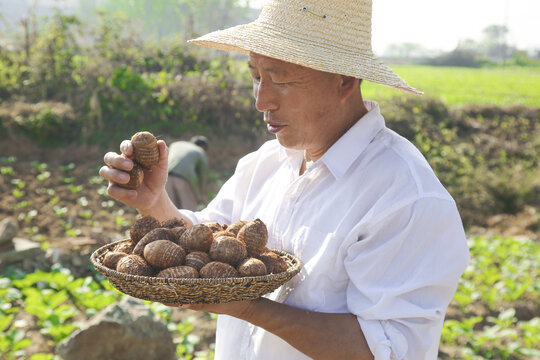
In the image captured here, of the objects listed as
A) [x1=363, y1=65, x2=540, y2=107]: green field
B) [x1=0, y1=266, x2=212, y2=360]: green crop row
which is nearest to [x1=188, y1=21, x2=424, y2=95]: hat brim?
[x1=0, y1=266, x2=212, y2=360]: green crop row

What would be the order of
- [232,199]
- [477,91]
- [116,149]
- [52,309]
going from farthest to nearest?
[477,91]
[116,149]
[52,309]
[232,199]

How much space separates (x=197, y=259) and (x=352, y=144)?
0.60 metres

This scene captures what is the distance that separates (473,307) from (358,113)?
4061 mm

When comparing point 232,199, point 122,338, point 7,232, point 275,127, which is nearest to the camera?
point 275,127

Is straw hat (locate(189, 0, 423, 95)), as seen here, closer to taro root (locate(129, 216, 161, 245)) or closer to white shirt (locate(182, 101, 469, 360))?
white shirt (locate(182, 101, 469, 360))

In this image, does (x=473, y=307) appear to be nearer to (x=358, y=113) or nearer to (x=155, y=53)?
(x=358, y=113)

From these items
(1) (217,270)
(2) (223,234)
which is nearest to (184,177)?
(2) (223,234)

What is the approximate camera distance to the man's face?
1.68m

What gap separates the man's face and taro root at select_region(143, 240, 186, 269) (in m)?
0.48

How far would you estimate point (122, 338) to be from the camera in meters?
3.24

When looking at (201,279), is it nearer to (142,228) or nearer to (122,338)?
(142,228)

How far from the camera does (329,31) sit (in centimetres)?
173

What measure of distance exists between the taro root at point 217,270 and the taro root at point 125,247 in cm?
35

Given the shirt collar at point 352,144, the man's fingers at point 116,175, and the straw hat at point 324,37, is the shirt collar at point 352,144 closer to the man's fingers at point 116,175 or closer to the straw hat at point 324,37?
the straw hat at point 324,37
